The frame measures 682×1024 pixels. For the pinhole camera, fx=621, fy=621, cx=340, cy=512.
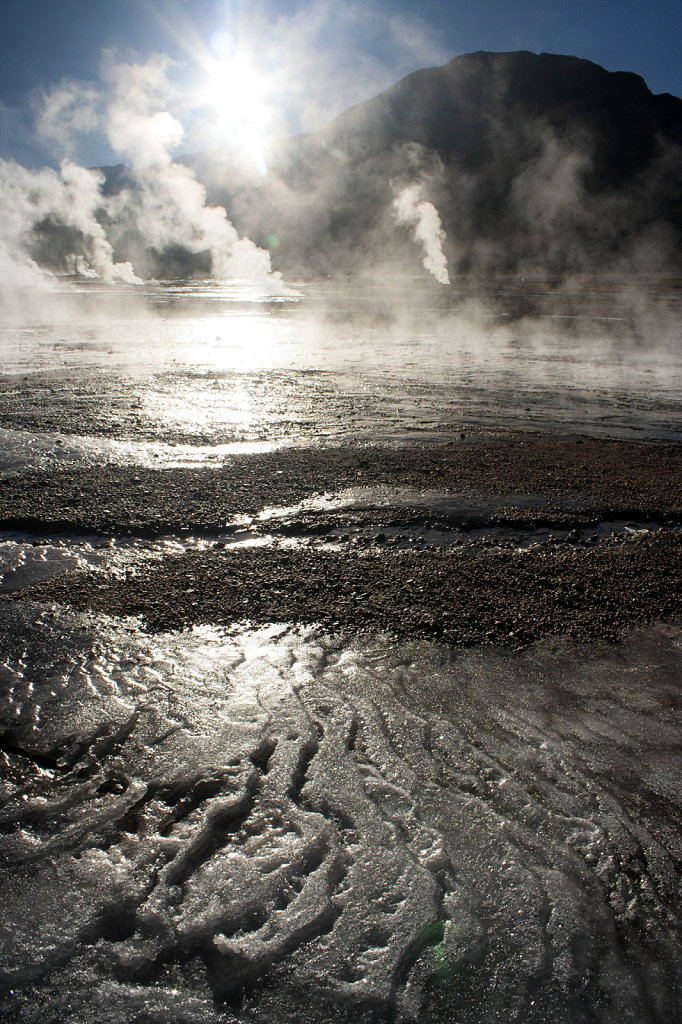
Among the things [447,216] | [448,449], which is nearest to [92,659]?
[448,449]

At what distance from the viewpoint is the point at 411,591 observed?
13.0 ft

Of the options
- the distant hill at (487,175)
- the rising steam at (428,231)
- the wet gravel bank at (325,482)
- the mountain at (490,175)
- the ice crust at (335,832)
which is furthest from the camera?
the mountain at (490,175)

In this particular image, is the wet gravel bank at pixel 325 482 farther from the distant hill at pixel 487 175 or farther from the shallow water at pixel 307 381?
the distant hill at pixel 487 175

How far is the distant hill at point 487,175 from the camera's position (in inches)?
2267

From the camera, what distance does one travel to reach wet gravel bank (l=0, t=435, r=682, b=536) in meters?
5.01

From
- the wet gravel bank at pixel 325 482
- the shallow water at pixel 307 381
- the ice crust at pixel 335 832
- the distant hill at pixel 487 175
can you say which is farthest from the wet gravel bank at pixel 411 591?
the distant hill at pixel 487 175

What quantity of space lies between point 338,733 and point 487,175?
98388 millimetres

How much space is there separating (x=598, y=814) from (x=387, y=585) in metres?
1.86

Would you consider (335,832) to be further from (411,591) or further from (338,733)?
(411,591)

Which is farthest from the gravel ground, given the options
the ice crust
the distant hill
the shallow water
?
the distant hill

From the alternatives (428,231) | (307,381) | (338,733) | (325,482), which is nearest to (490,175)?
(428,231)

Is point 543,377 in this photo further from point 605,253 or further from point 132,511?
point 605,253

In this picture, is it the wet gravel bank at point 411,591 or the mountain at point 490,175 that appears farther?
the mountain at point 490,175

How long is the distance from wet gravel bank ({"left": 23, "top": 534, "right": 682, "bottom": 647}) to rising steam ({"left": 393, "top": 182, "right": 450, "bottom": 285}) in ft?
130
